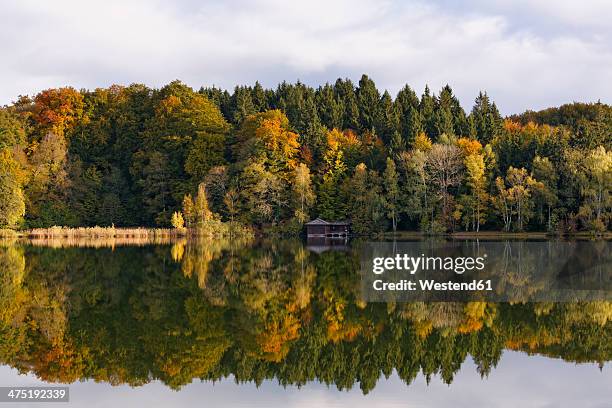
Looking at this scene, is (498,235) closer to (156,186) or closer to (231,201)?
(231,201)

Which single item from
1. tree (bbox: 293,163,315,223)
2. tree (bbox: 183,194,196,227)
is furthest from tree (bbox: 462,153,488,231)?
tree (bbox: 183,194,196,227)

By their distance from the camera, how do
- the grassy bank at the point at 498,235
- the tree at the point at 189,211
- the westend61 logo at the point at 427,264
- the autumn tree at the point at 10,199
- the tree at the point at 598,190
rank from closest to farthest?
the westend61 logo at the point at 427,264 → the grassy bank at the point at 498,235 → the tree at the point at 598,190 → the autumn tree at the point at 10,199 → the tree at the point at 189,211

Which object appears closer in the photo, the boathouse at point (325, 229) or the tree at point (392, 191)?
the tree at point (392, 191)

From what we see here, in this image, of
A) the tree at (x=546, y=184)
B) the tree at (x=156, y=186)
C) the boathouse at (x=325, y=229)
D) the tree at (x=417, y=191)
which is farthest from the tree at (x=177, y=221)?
the tree at (x=546, y=184)

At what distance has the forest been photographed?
54.5 metres

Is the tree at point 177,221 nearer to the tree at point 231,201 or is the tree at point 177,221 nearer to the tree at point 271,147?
the tree at point 231,201

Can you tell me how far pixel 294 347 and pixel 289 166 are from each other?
48729 millimetres

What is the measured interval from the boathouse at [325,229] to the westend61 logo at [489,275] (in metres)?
20.2

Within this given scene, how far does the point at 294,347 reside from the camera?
12945 mm

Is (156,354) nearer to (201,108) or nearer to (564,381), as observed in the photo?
(564,381)

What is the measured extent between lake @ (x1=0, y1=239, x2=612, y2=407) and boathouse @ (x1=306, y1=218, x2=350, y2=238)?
35.4m

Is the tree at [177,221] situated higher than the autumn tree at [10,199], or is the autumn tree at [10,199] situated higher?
the autumn tree at [10,199]

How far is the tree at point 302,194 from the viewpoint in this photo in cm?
5844

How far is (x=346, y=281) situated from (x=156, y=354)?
11.3m
